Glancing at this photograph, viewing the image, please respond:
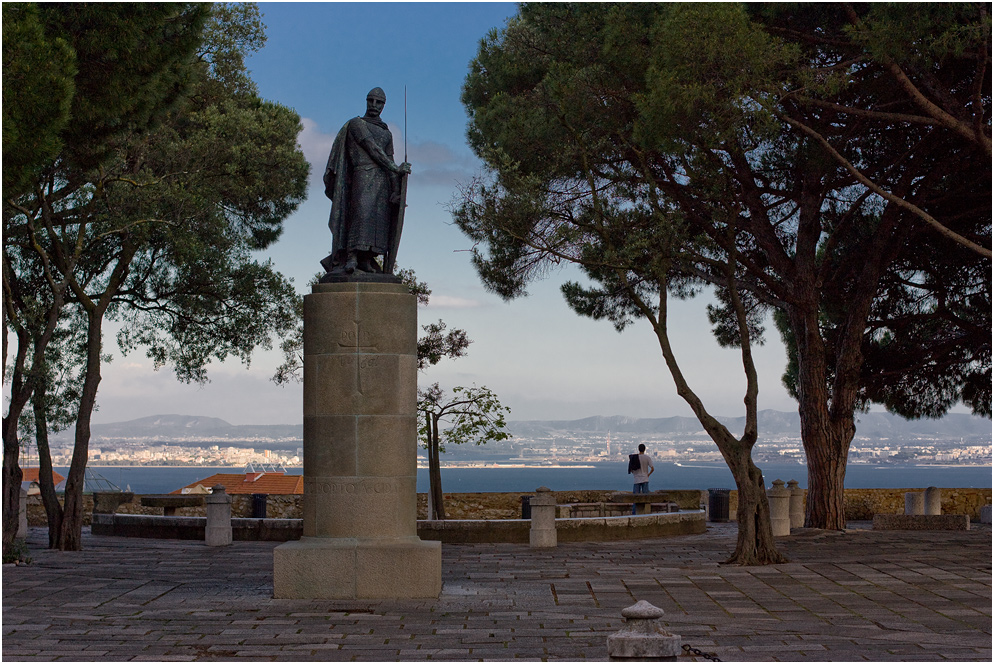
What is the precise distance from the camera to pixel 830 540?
17.5 meters

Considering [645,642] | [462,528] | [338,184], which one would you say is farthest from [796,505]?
[645,642]

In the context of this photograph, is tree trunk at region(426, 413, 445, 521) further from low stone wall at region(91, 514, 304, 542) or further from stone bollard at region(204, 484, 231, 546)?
stone bollard at region(204, 484, 231, 546)

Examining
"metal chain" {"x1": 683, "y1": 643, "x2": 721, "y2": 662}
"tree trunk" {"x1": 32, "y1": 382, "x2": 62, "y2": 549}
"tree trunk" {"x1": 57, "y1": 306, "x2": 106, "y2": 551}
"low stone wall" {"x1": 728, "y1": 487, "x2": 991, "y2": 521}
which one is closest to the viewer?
"metal chain" {"x1": 683, "y1": 643, "x2": 721, "y2": 662}

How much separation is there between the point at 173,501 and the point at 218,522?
471cm

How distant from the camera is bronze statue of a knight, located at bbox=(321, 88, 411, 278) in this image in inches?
432

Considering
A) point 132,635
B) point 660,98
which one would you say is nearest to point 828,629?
point 132,635

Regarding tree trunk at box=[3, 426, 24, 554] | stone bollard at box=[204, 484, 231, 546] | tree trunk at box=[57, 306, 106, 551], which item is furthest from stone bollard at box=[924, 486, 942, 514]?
tree trunk at box=[3, 426, 24, 554]

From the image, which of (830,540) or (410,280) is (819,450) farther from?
(410,280)

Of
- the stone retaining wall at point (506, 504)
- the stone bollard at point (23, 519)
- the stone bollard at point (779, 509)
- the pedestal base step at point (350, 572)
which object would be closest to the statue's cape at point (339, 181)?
the pedestal base step at point (350, 572)

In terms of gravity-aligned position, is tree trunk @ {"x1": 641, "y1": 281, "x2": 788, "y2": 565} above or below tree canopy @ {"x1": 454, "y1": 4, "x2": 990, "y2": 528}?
below

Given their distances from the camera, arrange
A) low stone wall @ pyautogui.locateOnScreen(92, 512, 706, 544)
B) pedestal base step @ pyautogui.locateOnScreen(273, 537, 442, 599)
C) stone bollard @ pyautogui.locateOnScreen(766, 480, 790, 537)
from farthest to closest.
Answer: stone bollard @ pyautogui.locateOnScreen(766, 480, 790, 537), low stone wall @ pyautogui.locateOnScreen(92, 512, 706, 544), pedestal base step @ pyautogui.locateOnScreen(273, 537, 442, 599)

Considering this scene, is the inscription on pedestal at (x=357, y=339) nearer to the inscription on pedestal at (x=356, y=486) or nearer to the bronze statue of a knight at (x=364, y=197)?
the bronze statue of a knight at (x=364, y=197)

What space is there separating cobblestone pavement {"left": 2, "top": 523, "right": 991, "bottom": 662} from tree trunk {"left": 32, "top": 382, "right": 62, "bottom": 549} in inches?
54.8

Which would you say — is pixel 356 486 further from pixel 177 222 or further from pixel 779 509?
pixel 779 509
